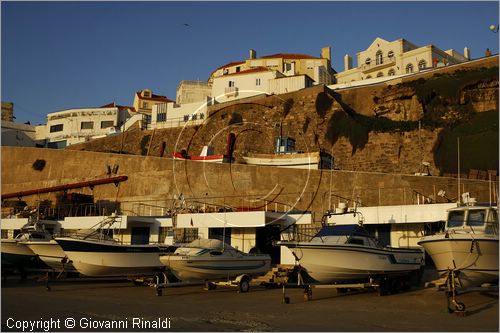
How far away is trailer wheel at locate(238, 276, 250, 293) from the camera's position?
692 inches

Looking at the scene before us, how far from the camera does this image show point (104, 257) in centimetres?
1848

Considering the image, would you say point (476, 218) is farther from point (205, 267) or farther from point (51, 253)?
point (51, 253)

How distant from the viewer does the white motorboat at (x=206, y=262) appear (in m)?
16.8

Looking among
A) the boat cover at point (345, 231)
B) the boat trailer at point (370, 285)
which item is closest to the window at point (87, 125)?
the boat trailer at point (370, 285)

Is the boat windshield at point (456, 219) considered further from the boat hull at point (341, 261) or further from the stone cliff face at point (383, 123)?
the stone cliff face at point (383, 123)

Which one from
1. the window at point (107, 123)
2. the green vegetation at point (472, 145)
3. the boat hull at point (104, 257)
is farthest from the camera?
the window at point (107, 123)

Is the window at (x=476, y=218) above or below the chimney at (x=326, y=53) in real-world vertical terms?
below

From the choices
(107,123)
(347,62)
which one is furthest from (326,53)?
(107,123)

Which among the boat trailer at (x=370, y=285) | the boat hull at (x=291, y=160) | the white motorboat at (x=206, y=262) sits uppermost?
the boat hull at (x=291, y=160)

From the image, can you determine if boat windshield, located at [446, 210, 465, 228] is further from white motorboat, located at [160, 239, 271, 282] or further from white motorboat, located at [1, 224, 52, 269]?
white motorboat, located at [1, 224, 52, 269]

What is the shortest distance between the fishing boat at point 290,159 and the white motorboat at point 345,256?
16456mm

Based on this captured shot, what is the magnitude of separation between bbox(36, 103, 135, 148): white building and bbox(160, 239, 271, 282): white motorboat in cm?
5147

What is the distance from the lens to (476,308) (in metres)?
12.6

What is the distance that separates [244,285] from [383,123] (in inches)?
1065
